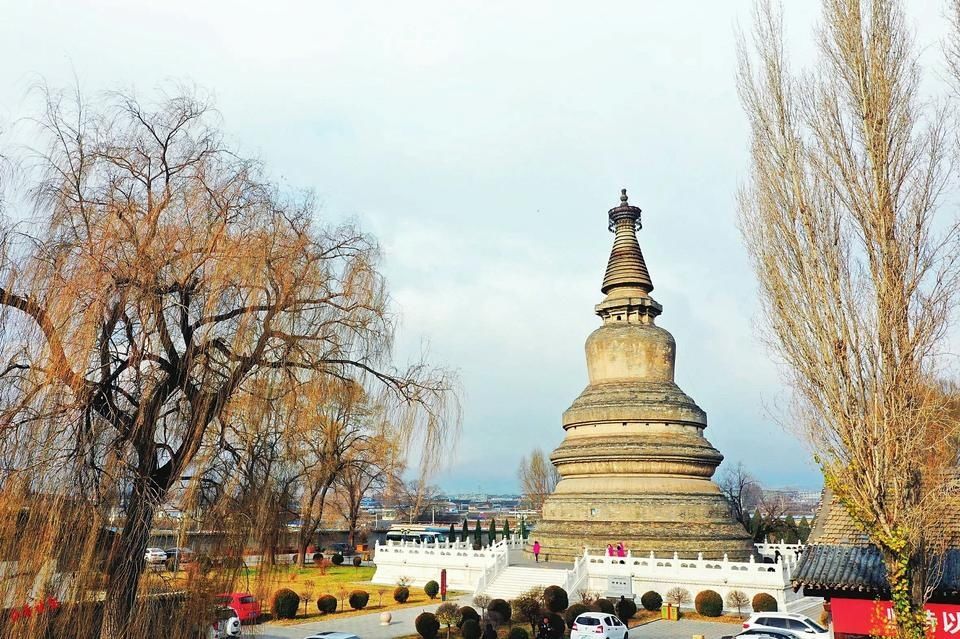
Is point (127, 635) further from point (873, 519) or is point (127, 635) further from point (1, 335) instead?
point (873, 519)

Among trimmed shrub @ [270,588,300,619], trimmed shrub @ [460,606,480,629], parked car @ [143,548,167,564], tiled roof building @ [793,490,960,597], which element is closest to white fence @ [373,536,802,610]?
trimmed shrub @ [460,606,480,629]

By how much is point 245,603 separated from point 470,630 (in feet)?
33.8

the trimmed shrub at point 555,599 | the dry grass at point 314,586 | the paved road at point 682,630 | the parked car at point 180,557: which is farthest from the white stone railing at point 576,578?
the parked car at point 180,557

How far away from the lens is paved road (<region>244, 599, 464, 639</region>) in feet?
77.4

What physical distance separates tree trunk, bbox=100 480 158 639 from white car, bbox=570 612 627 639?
47.6 feet

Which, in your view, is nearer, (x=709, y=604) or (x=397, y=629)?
(x=397, y=629)

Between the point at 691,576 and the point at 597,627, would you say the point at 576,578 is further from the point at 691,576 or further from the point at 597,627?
the point at 597,627

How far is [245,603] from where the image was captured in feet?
42.6

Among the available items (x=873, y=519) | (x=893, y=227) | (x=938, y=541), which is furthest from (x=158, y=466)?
(x=938, y=541)

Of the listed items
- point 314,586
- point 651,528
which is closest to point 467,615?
point 651,528

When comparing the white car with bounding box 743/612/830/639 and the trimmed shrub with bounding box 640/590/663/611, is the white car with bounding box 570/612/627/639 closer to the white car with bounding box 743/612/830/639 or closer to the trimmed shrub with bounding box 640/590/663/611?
the white car with bounding box 743/612/830/639

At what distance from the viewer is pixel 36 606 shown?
943 cm

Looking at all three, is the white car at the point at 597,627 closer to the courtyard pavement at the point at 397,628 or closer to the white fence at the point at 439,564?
the courtyard pavement at the point at 397,628

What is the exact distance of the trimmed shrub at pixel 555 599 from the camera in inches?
1035
